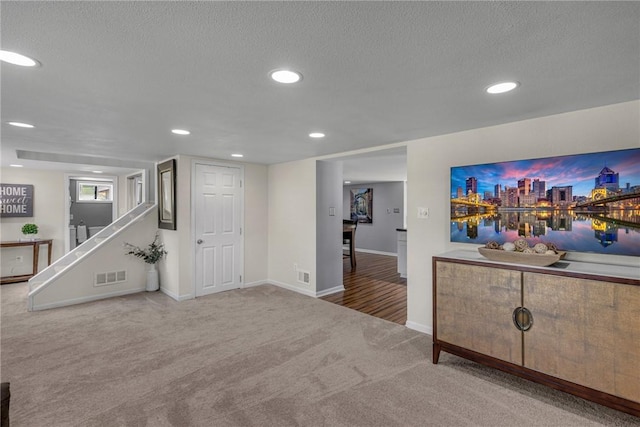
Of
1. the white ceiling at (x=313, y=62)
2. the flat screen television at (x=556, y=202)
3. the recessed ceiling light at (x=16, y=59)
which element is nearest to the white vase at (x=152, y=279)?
the white ceiling at (x=313, y=62)

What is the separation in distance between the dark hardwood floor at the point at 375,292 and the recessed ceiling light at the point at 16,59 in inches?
148

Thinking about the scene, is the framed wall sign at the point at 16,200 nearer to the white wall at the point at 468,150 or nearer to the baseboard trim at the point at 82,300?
the baseboard trim at the point at 82,300

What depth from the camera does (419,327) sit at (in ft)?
11.0

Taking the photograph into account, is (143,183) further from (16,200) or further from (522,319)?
(522,319)

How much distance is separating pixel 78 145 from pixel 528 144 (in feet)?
15.7

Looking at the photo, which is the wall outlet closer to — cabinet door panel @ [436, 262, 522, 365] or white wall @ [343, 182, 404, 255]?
cabinet door panel @ [436, 262, 522, 365]

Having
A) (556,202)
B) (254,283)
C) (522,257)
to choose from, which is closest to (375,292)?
(254,283)

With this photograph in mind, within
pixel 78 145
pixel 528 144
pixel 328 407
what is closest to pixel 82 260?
pixel 78 145

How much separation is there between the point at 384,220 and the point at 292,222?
14.9ft

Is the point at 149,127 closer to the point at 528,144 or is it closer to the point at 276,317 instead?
the point at 276,317

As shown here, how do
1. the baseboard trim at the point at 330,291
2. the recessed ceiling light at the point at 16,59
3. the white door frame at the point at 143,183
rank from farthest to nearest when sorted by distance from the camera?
the white door frame at the point at 143,183
the baseboard trim at the point at 330,291
the recessed ceiling light at the point at 16,59

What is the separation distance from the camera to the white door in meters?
4.68

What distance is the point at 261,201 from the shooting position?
5426 millimetres

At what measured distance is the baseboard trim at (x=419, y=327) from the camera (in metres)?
3.29
